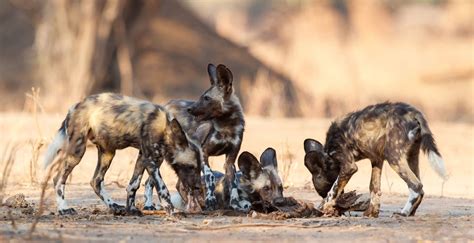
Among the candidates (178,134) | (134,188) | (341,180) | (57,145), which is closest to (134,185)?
(134,188)

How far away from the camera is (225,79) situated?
28.3ft

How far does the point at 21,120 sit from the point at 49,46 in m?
6.92

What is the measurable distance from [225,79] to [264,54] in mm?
26257

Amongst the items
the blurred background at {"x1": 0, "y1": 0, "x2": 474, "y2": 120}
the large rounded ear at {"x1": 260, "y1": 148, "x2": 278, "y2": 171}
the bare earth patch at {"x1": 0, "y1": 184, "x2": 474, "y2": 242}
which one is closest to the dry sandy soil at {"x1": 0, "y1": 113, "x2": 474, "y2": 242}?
the bare earth patch at {"x1": 0, "y1": 184, "x2": 474, "y2": 242}

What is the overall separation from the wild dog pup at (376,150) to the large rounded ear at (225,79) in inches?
34.8

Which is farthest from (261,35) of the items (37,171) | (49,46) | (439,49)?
(37,171)

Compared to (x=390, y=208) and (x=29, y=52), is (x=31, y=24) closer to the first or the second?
(x=29, y=52)

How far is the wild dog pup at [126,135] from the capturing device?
7984mm

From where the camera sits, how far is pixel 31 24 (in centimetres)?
2806

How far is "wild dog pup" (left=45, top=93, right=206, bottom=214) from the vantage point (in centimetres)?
798

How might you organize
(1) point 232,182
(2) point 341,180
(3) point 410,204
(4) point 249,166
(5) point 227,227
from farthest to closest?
(1) point 232,182
(4) point 249,166
(2) point 341,180
(3) point 410,204
(5) point 227,227

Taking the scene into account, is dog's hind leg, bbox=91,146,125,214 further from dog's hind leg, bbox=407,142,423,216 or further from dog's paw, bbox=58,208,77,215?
A: dog's hind leg, bbox=407,142,423,216

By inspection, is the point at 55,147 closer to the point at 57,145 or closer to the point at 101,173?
the point at 57,145

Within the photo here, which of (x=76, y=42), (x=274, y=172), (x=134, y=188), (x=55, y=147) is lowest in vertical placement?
(x=134, y=188)
